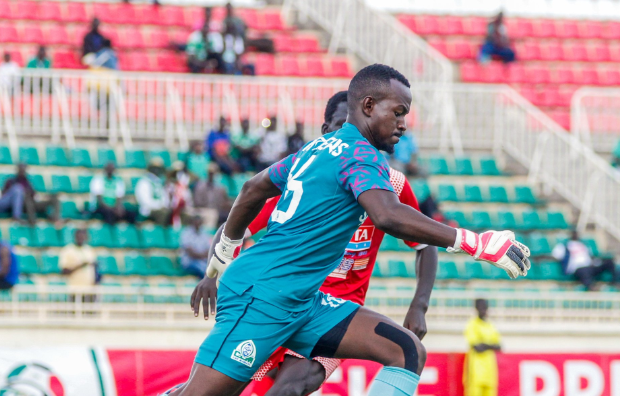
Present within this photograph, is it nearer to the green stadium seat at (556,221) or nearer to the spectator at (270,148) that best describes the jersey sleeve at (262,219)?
the spectator at (270,148)

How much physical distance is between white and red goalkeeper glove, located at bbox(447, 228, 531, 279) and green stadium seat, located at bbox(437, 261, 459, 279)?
9699 millimetres

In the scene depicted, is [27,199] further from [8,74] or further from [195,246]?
[8,74]

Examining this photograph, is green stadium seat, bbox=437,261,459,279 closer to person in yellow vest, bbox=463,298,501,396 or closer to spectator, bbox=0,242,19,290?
person in yellow vest, bbox=463,298,501,396

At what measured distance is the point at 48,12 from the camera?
19281mm

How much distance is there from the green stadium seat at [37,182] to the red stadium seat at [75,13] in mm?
5516

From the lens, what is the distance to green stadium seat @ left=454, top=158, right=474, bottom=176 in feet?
54.2

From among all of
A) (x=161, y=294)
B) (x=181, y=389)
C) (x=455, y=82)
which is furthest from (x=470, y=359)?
(x=455, y=82)

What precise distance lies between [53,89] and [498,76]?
850 cm

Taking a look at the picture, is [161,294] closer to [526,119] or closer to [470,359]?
[470,359]

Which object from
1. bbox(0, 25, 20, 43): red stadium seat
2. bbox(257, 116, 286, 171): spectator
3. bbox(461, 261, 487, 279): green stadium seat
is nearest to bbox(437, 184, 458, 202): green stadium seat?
bbox(461, 261, 487, 279): green stadium seat

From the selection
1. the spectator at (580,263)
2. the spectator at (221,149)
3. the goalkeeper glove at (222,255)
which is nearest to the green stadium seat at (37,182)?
the spectator at (221,149)

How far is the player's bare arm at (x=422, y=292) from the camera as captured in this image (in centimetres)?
579

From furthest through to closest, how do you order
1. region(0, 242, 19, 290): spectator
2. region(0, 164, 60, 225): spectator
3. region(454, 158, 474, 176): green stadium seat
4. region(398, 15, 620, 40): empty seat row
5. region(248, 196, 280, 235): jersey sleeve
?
1. region(398, 15, 620, 40): empty seat row
2. region(454, 158, 474, 176): green stadium seat
3. region(0, 164, 60, 225): spectator
4. region(0, 242, 19, 290): spectator
5. region(248, 196, 280, 235): jersey sleeve

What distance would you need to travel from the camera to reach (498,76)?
1961 centimetres
